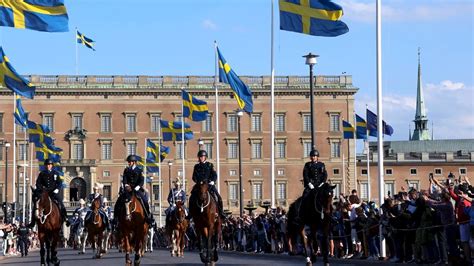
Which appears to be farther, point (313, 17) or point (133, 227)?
point (313, 17)

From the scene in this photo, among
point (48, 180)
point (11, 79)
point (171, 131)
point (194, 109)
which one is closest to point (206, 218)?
point (48, 180)

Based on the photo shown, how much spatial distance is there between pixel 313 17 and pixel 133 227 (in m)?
10.0

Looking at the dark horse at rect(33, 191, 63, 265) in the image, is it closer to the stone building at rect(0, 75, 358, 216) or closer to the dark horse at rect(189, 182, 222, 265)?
the dark horse at rect(189, 182, 222, 265)

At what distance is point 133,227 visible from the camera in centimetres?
2656

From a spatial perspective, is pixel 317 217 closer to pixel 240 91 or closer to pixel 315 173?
pixel 315 173

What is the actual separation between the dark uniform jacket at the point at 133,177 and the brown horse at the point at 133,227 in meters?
0.25

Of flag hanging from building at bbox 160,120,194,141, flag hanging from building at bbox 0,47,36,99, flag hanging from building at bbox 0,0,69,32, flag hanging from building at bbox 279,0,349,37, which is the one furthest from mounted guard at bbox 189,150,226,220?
flag hanging from building at bbox 160,120,194,141

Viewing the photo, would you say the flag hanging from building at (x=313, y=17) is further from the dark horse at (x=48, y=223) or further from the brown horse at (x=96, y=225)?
the dark horse at (x=48, y=223)

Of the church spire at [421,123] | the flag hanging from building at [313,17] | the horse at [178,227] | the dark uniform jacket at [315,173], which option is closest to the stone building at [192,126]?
the church spire at [421,123]

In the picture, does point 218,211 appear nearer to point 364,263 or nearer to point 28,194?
point 364,263

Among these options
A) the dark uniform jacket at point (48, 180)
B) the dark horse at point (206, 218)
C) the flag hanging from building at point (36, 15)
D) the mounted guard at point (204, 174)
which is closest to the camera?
the dark horse at point (206, 218)

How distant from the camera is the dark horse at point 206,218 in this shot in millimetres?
25875

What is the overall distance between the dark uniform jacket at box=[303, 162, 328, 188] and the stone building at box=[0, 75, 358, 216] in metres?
107

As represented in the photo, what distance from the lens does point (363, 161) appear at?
14112cm
